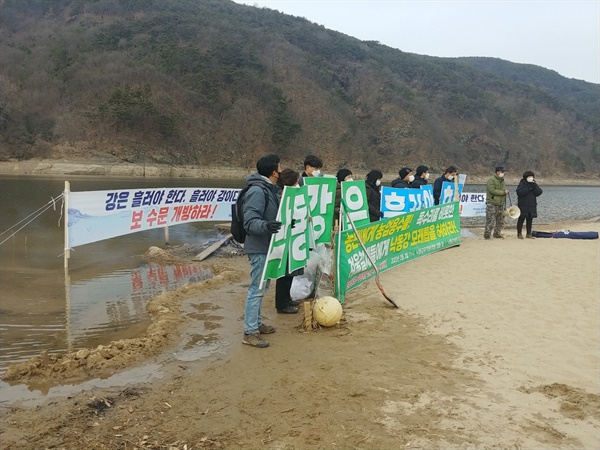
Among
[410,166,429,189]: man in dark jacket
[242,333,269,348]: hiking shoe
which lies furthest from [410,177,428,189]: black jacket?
[242,333,269,348]: hiking shoe

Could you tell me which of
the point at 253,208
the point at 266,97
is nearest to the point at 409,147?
the point at 266,97

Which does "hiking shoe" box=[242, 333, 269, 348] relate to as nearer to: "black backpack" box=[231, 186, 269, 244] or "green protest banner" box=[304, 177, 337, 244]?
"black backpack" box=[231, 186, 269, 244]

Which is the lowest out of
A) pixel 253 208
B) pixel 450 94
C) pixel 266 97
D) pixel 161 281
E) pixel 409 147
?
pixel 161 281

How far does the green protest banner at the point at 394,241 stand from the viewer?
20.9 feet

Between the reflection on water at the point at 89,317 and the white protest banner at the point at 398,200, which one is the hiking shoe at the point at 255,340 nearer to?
the reflection on water at the point at 89,317

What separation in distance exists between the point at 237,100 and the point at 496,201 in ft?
189

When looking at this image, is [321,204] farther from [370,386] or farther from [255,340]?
[370,386]

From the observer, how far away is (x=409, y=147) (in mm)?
75312

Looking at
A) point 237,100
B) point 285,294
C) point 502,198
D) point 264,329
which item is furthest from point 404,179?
point 237,100

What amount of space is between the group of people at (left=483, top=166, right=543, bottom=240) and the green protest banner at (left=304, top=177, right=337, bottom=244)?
6.70 m

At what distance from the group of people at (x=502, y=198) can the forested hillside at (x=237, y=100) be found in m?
43.7

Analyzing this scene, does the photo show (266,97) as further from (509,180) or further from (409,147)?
(509,180)

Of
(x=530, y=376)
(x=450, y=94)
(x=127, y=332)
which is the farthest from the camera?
(x=450, y=94)

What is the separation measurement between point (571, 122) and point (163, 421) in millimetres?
124655
